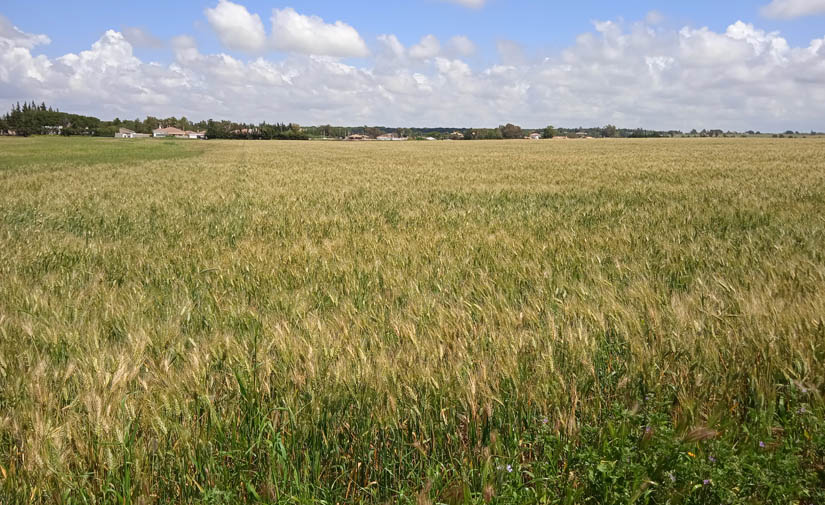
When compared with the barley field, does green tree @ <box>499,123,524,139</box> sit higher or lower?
higher

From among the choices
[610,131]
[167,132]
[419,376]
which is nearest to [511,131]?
[610,131]

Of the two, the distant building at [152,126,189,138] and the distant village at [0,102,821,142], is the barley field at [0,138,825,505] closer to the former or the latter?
the distant village at [0,102,821,142]

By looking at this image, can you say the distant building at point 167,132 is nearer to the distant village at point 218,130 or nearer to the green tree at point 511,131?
the distant village at point 218,130

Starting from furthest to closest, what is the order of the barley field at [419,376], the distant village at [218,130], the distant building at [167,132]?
the distant building at [167,132] → the distant village at [218,130] → the barley field at [419,376]

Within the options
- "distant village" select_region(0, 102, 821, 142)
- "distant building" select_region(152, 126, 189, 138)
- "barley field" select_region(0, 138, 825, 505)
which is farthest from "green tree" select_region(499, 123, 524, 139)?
"barley field" select_region(0, 138, 825, 505)

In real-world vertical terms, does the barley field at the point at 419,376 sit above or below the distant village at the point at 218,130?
below

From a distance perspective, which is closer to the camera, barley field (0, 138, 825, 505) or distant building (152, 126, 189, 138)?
barley field (0, 138, 825, 505)

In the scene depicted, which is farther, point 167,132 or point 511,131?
point 167,132

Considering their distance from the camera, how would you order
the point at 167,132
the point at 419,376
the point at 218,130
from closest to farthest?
the point at 419,376, the point at 218,130, the point at 167,132

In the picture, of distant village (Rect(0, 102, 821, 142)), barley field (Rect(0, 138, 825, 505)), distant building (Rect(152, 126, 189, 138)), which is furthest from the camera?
distant building (Rect(152, 126, 189, 138))

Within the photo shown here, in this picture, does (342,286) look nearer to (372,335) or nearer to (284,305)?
(284,305)

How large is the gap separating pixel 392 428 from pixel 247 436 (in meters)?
0.55

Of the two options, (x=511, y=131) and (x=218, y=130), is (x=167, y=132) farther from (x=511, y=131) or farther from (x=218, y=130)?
(x=511, y=131)

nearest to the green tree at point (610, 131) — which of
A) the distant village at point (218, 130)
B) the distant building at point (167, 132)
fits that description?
the distant village at point (218, 130)
